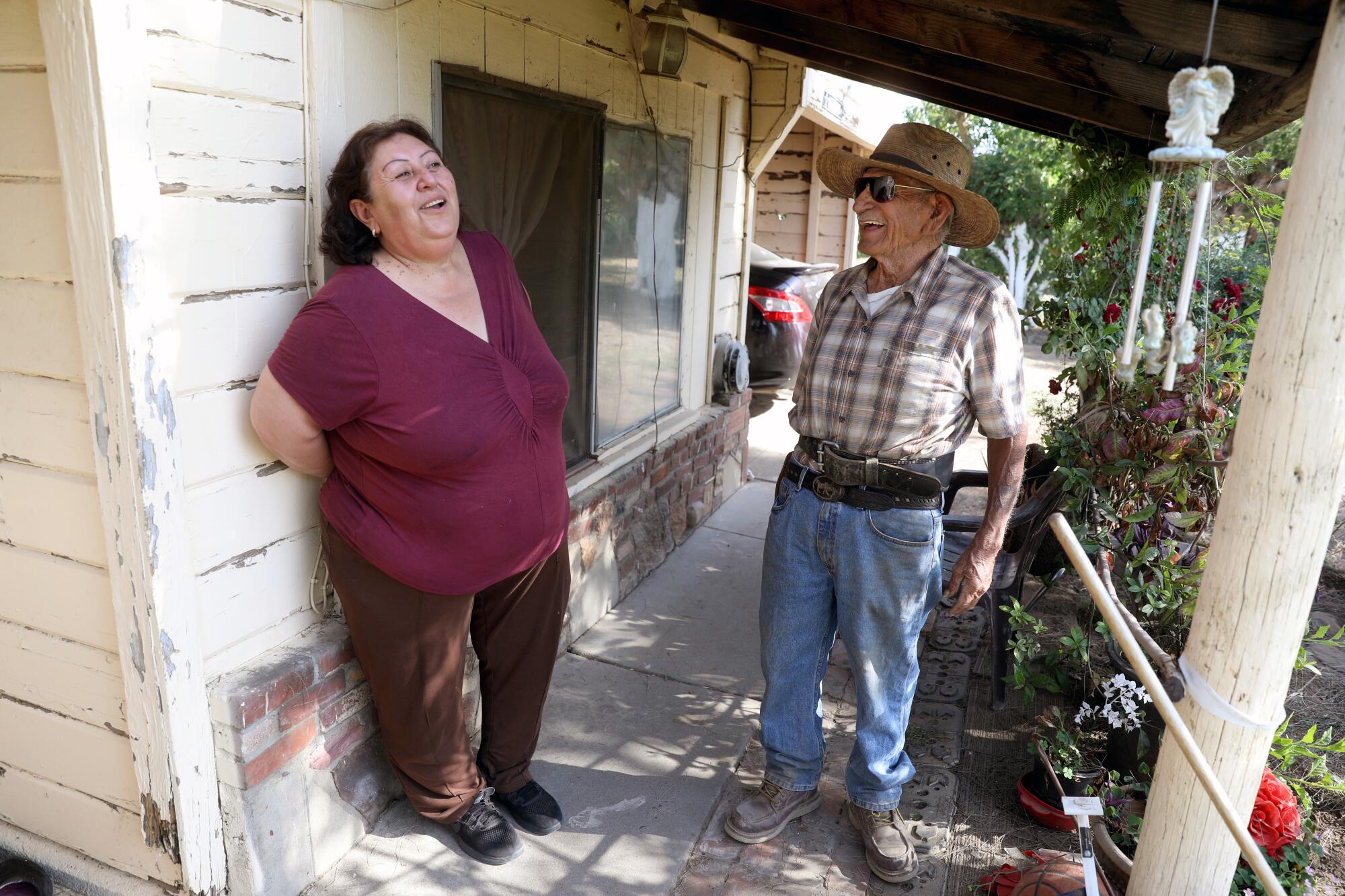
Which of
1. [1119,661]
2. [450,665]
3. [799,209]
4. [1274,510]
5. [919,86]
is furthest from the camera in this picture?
[799,209]

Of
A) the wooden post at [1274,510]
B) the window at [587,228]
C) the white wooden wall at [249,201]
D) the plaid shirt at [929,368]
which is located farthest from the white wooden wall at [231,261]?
the wooden post at [1274,510]

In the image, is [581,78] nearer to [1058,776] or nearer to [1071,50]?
[1071,50]

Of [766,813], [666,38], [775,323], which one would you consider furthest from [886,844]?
[775,323]

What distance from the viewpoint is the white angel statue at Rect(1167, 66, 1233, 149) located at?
1.40 metres

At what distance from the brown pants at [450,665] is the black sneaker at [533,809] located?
27 mm

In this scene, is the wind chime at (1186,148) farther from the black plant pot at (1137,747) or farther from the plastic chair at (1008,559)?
the plastic chair at (1008,559)

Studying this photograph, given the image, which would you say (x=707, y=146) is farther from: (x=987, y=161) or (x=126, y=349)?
(x=987, y=161)

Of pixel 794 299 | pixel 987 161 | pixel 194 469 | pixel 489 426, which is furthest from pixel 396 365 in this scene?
pixel 987 161

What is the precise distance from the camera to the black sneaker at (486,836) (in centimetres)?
263

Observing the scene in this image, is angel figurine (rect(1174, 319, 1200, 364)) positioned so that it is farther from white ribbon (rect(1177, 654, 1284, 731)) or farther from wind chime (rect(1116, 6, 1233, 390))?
white ribbon (rect(1177, 654, 1284, 731))

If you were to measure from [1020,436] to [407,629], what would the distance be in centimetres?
166

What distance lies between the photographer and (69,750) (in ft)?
7.76

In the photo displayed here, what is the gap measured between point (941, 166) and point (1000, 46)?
0.58m

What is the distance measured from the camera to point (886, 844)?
265cm
